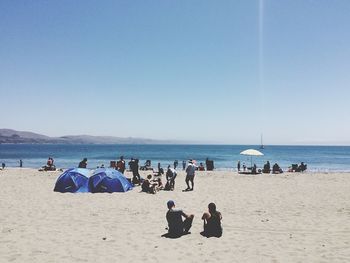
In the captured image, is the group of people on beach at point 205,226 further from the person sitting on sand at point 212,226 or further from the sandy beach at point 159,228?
the sandy beach at point 159,228

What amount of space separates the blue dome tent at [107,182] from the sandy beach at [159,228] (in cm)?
81

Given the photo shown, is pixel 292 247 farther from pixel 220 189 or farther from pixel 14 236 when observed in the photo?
pixel 220 189

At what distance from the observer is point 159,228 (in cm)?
1085

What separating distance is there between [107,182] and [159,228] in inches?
324

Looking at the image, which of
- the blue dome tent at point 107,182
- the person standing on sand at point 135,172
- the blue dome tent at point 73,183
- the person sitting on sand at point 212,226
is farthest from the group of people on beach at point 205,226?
the person standing on sand at point 135,172

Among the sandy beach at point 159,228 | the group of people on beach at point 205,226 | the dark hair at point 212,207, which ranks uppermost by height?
the dark hair at point 212,207

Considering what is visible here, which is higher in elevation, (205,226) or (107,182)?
(107,182)

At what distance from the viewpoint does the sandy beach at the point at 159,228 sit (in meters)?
8.20

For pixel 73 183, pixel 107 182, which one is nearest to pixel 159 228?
pixel 107 182

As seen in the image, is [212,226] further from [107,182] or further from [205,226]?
[107,182]

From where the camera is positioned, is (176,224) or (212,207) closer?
(176,224)

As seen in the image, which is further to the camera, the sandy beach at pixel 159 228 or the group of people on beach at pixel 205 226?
the group of people on beach at pixel 205 226

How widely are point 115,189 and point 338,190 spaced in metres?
13.6

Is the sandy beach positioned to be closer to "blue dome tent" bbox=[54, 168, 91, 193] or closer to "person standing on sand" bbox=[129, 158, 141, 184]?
"blue dome tent" bbox=[54, 168, 91, 193]
